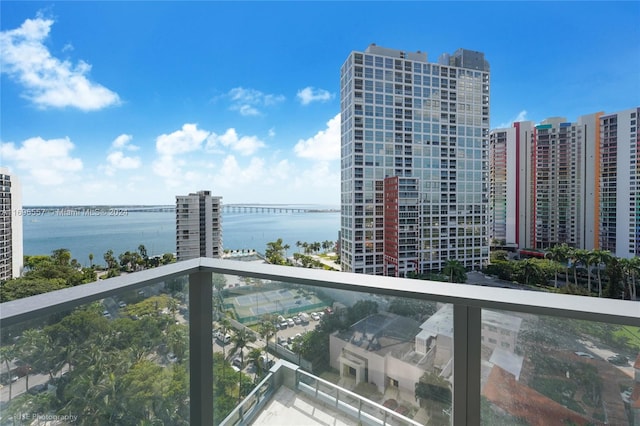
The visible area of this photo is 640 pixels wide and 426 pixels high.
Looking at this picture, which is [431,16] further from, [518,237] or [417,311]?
[417,311]

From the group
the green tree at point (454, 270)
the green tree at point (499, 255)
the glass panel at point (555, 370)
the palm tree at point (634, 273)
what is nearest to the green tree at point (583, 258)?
the palm tree at point (634, 273)

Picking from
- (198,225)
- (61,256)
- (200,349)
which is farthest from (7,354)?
(61,256)

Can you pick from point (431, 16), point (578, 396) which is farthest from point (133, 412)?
point (431, 16)

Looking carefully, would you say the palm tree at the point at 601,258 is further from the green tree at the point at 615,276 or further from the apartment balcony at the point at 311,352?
the apartment balcony at the point at 311,352

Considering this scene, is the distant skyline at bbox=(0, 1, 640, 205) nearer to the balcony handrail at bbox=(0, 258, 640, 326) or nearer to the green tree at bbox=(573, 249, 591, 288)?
the green tree at bbox=(573, 249, 591, 288)

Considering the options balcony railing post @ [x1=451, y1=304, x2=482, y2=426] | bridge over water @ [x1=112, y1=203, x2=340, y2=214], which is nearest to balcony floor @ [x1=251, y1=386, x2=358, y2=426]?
balcony railing post @ [x1=451, y1=304, x2=482, y2=426]
